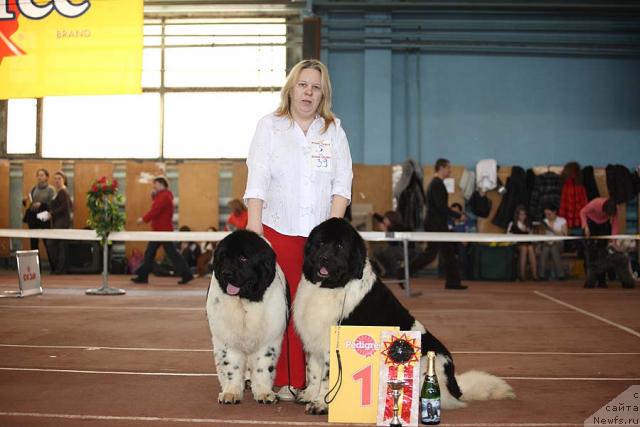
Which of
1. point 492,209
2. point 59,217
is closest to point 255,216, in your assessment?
point 59,217

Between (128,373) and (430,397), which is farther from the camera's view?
(128,373)

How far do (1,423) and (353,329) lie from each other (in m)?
1.83

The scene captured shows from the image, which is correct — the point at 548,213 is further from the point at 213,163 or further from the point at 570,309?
the point at 213,163

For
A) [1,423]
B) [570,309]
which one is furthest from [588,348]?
[1,423]

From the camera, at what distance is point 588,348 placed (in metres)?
6.61

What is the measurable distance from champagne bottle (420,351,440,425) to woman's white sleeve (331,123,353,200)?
3.69 ft

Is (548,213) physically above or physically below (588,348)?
above

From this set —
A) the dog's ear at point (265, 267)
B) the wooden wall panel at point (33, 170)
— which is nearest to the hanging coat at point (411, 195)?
the wooden wall panel at point (33, 170)

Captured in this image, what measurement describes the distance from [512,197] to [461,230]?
123 centimetres

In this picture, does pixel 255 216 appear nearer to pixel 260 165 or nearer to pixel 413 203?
pixel 260 165

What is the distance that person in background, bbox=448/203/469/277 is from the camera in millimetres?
15258

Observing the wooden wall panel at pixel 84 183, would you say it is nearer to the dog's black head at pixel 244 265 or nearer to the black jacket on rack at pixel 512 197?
the black jacket on rack at pixel 512 197

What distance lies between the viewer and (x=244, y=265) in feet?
13.1

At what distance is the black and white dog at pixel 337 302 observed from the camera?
3.89 m
